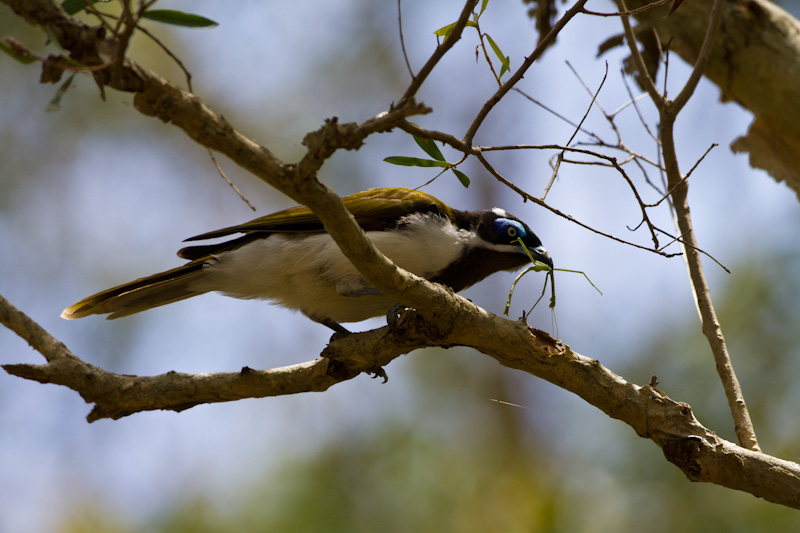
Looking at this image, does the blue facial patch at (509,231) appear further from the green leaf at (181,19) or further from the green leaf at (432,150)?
the green leaf at (181,19)

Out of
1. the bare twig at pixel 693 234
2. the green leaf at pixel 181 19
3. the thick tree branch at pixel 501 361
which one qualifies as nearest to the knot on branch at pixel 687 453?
the thick tree branch at pixel 501 361

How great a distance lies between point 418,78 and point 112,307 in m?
2.98

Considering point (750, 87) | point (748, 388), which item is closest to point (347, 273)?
point (750, 87)

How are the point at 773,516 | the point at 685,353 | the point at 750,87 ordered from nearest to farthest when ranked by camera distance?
the point at 750,87
the point at 773,516
the point at 685,353

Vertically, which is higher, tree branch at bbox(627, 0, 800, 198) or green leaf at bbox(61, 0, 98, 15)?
tree branch at bbox(627, 0, 800, 198)

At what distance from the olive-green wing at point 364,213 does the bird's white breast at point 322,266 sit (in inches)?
2.9

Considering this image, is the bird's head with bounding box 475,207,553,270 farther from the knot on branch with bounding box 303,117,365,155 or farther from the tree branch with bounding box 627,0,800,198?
the knot on branch with bounding box 303,117,365,155

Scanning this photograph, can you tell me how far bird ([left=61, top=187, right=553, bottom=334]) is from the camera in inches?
173

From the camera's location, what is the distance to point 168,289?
456cm

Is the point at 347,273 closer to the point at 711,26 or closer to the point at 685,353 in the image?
the point at 711,26

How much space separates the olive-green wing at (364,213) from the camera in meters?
4.50

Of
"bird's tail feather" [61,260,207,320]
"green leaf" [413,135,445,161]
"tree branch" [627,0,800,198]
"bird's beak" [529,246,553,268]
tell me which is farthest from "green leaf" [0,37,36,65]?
"tree branch" [627,0,800,198]

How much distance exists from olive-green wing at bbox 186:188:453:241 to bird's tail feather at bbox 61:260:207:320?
11.9 inches

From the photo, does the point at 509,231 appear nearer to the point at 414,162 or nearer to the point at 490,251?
the point at 490,251
